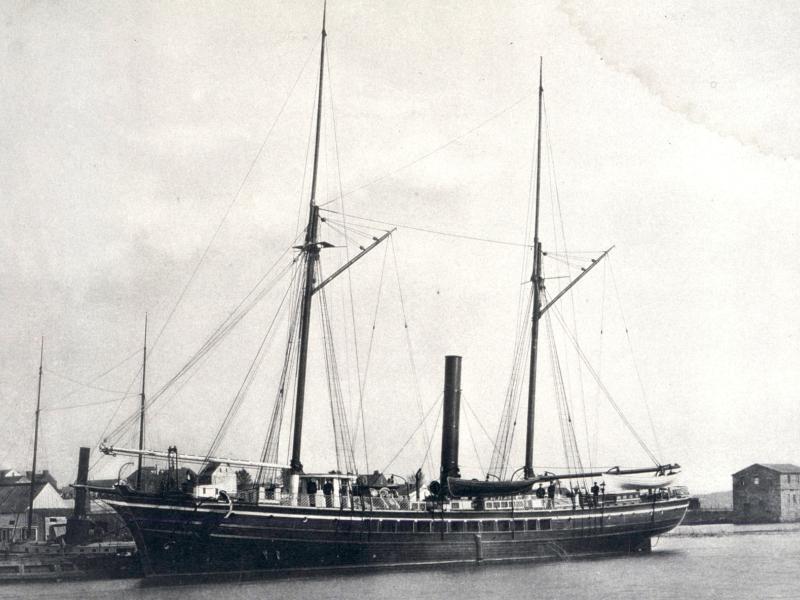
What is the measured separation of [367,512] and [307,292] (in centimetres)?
1034

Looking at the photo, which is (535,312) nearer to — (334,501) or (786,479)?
(334,501)

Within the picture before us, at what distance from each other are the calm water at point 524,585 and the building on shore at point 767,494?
4600cm

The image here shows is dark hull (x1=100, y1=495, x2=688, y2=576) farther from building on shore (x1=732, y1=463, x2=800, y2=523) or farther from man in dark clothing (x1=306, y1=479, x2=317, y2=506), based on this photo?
building on shore (x1=732, y1=463, x2=800, y2=523)

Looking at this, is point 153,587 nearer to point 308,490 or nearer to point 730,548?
point 308,490

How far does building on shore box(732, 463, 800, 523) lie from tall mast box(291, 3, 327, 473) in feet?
211

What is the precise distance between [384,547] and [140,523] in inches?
412

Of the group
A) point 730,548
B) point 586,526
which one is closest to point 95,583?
point 586,526

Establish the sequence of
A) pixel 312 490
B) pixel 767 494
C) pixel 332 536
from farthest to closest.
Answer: pixel 767 494 → pixel 312 490 → pixel 332 536

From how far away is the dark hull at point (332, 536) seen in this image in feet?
111

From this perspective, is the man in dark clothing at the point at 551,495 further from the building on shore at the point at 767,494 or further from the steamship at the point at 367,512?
the building on shore at the point at 767,494

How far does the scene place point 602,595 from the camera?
3017 cm

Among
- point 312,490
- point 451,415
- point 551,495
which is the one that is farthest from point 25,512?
point 551,495

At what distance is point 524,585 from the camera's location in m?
33.0

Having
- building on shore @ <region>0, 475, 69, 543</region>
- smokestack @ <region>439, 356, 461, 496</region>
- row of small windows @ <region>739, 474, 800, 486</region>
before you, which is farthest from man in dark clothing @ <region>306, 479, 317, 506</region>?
row of small windows @ <region>739, 474, 800, 486</region>
